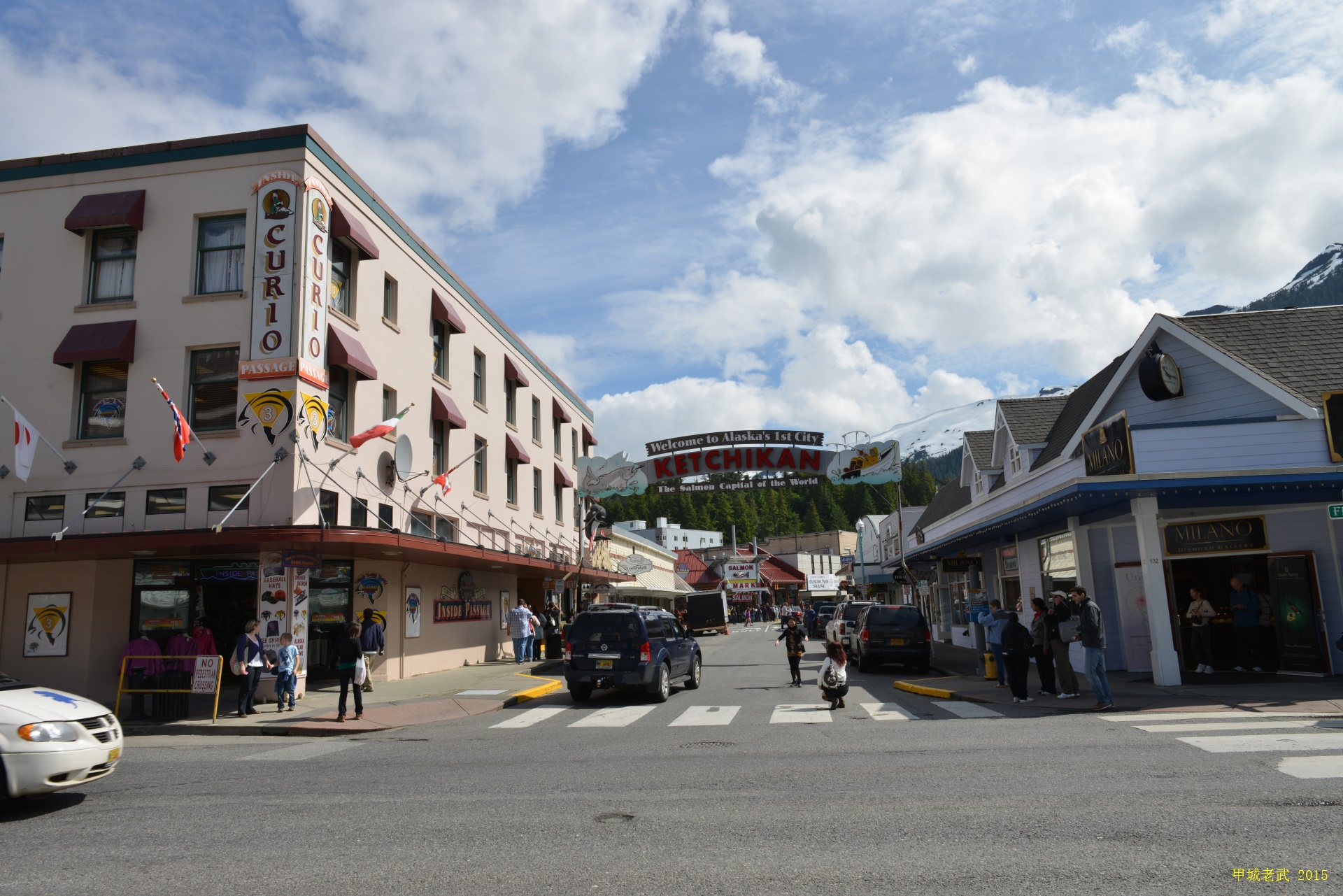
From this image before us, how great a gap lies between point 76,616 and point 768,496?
5013 inches

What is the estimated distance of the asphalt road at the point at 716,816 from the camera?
578 cm

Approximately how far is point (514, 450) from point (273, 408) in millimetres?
13718

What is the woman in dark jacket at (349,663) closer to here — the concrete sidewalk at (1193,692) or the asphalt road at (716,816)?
the asphalt road at (716,816)

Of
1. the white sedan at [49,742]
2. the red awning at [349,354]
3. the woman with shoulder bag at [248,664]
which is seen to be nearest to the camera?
the white sedan at [49,742]

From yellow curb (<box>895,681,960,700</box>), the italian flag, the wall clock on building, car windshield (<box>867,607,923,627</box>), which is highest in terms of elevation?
the wall clock on building

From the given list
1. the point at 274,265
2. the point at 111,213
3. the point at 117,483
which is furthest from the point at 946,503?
the point at 111,213

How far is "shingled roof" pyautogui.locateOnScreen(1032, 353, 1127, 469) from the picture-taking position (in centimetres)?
2294

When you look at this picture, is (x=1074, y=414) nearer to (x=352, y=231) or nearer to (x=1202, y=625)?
(x=1202, y=625)

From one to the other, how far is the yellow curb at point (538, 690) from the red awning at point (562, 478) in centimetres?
1550

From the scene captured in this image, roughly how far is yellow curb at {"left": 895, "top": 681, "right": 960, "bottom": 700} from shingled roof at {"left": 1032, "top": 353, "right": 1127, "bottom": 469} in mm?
7281

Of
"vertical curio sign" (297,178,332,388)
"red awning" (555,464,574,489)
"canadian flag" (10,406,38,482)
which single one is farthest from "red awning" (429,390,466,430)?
"red awning" (555,464,574,489)

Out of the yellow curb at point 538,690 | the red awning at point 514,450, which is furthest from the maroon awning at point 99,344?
the red awning at point 514,450

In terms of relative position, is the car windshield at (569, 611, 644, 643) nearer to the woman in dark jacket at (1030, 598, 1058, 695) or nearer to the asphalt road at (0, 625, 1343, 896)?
the asphalt road at (0, 625, 1343, 896)

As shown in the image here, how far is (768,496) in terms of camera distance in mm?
142875
